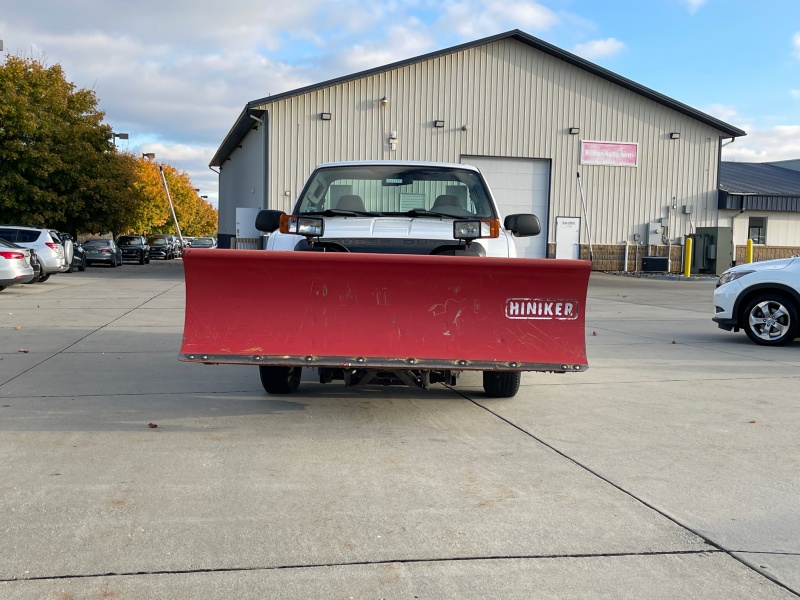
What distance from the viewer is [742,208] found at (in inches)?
1320

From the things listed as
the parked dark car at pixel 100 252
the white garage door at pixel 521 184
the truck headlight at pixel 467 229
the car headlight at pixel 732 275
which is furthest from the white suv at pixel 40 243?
the truck headlight at pixel 467 229

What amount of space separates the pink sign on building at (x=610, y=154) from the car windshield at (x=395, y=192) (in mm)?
24637

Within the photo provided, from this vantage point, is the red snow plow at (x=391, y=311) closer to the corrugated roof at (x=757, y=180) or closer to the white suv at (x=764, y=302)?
the white suv at (x=764, y=302)

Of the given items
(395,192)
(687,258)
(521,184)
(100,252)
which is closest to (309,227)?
(395,192)

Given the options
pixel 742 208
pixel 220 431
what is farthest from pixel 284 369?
pixel 742 208

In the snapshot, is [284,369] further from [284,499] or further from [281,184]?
[281,184]

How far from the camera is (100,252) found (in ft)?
120

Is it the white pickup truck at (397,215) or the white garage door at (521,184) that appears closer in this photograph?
the white pickup truck at (397,215)

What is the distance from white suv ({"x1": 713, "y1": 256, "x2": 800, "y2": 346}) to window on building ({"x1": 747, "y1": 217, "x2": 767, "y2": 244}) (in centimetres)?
2585

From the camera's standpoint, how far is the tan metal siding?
95.2 feet

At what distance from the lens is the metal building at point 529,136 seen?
29.0 metres

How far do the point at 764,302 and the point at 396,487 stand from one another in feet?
27.5

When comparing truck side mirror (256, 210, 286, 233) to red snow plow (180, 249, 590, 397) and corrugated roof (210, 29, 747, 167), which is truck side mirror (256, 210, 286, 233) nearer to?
red snow plow (180, 249, 590, 397)

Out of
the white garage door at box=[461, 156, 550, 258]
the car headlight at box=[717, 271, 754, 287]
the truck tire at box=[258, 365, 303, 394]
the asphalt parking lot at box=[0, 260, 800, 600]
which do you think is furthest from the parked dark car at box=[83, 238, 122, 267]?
the truck tire at box=[258, 365, 303, 394]
